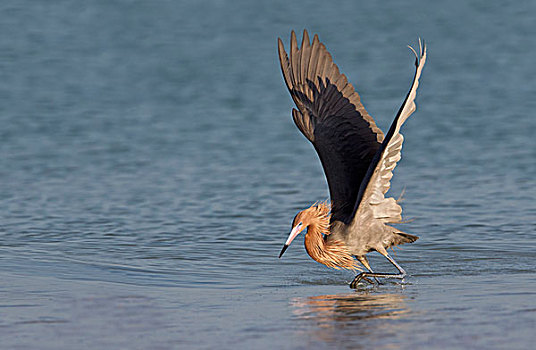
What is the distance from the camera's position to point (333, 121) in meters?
8.55

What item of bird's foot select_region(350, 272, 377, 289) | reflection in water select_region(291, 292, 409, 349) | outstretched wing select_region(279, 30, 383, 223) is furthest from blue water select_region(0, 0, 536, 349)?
outstretched wing select_region(279, 30, 383, 223)

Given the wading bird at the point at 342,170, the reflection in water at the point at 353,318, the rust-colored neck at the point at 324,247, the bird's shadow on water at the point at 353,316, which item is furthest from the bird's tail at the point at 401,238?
the reflection in water at the point at 353,318

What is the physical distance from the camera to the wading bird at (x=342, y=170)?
26.2 ft

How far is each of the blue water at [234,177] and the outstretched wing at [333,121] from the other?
813 millimetres

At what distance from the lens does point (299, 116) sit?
28.2ft

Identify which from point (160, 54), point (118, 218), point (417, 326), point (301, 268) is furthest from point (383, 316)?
point (160, 54)

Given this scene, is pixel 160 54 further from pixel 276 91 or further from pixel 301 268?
pixel 301 268

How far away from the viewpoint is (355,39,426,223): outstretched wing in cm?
711

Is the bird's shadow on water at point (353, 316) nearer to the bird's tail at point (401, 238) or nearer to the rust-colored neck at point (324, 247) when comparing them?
the rust-colored neck at point (324, 247)

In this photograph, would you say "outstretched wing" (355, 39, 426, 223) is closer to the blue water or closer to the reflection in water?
the blue water

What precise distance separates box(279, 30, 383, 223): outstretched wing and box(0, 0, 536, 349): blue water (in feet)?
2.67

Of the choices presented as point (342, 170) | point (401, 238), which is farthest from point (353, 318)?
point (342, 170)

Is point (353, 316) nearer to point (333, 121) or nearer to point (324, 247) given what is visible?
point (324, 247)

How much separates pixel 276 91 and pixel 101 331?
1255 cm
